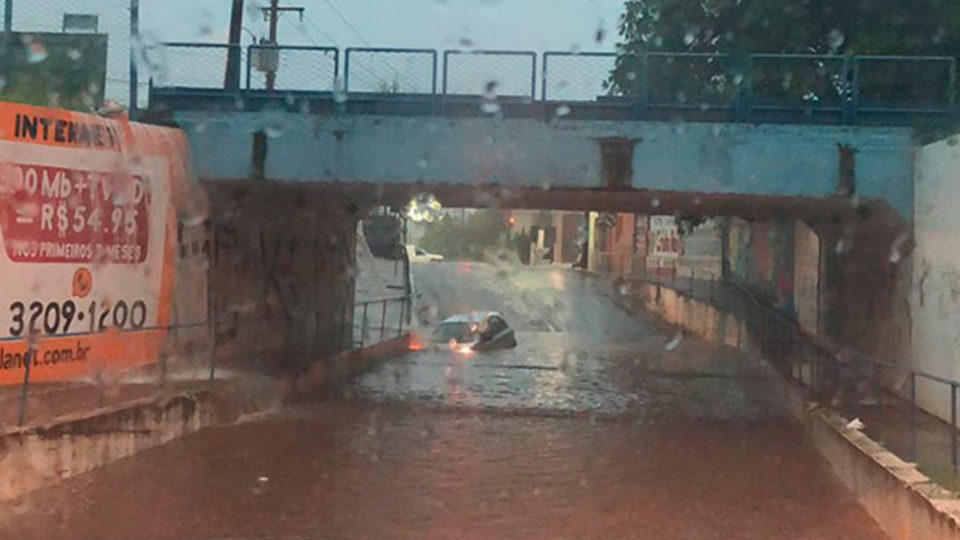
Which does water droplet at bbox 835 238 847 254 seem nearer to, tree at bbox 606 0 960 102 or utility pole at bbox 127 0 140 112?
tree at bbox 606 0 960 102

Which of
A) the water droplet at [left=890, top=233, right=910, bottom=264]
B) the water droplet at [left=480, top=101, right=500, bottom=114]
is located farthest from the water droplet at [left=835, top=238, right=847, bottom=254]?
the water droplet at [left=480, top=101, right=500, bottom=114]

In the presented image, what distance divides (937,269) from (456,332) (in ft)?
56.3

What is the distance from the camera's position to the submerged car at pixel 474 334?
29.9 m

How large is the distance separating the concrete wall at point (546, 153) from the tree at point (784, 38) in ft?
5.41

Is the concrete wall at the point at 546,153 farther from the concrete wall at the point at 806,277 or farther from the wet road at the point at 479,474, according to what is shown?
the concrete wall at the point at 806,277

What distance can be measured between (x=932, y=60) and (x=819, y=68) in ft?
7.99

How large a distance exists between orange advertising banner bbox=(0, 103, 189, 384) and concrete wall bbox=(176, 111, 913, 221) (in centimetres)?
167

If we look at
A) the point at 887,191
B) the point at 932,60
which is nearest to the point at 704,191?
the point at 887,191

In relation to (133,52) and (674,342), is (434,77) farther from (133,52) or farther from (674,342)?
(674,342)

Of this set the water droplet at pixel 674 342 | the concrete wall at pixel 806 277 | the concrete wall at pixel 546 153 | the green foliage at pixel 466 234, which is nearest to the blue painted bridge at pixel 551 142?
the concrete wall at pixel 546 153

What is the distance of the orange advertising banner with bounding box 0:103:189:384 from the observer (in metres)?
12.2

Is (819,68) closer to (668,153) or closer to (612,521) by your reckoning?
(668,153)

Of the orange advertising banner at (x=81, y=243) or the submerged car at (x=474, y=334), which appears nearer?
the orange advertising banner at (x=81, y=243)

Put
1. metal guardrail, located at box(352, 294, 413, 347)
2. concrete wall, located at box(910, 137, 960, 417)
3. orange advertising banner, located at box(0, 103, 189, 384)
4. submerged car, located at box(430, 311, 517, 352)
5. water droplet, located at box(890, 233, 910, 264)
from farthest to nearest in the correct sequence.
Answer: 1. submerged car, located at box(430, 311, 517, 352)
2. metal guardrail, located at box(352, 294, 413, 347)
3. water droplet, located at box(890, 233, 910, 264)
4. concrete wall, located at box(910, 137, 960, 417)
5. orange advertising banner, located at box(0, 103, 189, 384)
